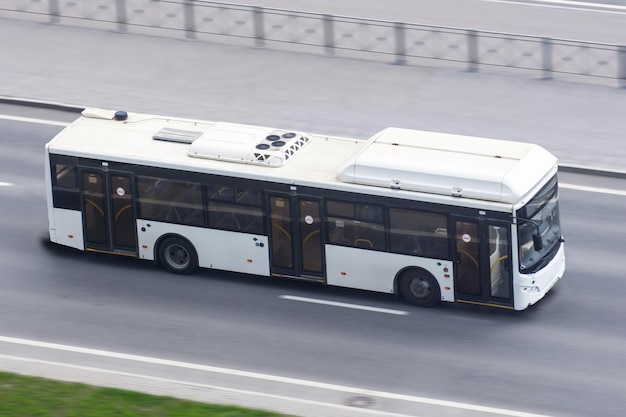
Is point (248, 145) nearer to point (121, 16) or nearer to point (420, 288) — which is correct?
point (420, 288)

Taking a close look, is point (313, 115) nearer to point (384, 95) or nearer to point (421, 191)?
point (384, 95)

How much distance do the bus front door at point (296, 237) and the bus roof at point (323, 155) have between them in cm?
44

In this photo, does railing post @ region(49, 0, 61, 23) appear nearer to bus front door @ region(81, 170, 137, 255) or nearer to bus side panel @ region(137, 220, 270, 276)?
bus front door @ region(81, 170, 137, 255)

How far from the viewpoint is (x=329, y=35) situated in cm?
3628

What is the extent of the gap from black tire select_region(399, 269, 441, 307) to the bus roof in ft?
5.23

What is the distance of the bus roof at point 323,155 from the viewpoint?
23.4 meters

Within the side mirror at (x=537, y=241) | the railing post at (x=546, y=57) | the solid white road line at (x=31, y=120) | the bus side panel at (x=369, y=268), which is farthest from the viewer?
the railing post at (x=546, y=57)

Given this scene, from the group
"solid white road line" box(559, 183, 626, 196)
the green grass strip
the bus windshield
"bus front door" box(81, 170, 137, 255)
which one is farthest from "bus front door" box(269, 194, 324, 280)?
"solid white road line" box(559, 183, 626, 196)

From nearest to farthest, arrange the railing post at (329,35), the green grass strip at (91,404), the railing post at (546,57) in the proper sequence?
the green grass strip at (91,404) < the railing post at (546,57) < the railing post at (329,35)

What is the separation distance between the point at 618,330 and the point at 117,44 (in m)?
18.6

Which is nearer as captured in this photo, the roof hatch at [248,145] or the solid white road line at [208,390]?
the solid white road line at [208,390]

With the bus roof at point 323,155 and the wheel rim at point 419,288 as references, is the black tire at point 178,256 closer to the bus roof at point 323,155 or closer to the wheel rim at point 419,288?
the bus roof at point 323,155

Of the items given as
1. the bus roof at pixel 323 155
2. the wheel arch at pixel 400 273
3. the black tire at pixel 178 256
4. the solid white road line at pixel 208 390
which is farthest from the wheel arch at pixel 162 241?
the solid white road line at pixel 208 390

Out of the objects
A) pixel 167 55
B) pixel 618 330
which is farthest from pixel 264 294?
pixel 167 55
